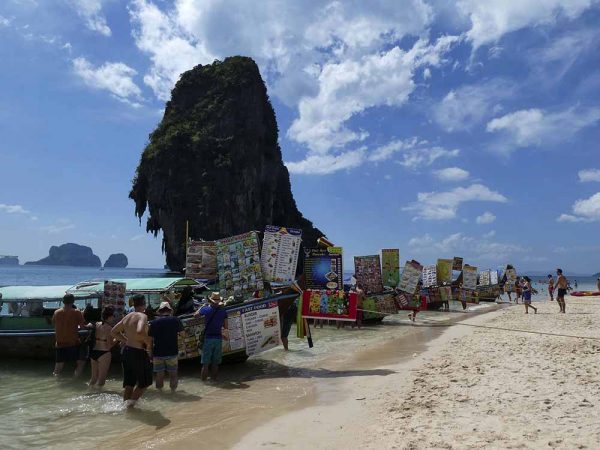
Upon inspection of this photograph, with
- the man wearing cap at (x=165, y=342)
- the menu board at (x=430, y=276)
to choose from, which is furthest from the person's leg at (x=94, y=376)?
the menu board at (x=430, y=276)

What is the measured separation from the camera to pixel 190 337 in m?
10.5

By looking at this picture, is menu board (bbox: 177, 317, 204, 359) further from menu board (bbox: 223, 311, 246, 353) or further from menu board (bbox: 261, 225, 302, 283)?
menu board (bbox: 261, 225, 302, 283)

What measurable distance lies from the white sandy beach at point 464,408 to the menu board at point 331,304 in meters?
3.28

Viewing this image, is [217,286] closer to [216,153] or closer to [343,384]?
[343,384]

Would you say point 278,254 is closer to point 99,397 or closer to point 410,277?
point 99,397

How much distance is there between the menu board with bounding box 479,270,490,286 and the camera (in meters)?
41.2

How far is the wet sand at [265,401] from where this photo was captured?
6395mm

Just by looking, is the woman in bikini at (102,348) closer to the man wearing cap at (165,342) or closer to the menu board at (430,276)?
the man wearing cap at (165,342)

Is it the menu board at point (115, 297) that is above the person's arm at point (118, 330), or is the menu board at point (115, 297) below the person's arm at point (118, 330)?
above

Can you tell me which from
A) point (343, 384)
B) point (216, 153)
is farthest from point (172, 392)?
point (216, 153)

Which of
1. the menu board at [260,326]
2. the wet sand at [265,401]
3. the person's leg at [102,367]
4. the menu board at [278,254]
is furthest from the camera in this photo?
the menu board at [278,254]

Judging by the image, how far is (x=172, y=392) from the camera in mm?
9062

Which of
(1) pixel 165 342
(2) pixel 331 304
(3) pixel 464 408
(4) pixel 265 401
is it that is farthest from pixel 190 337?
(3) pixel 464 408

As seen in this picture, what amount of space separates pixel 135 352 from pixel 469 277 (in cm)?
2968
